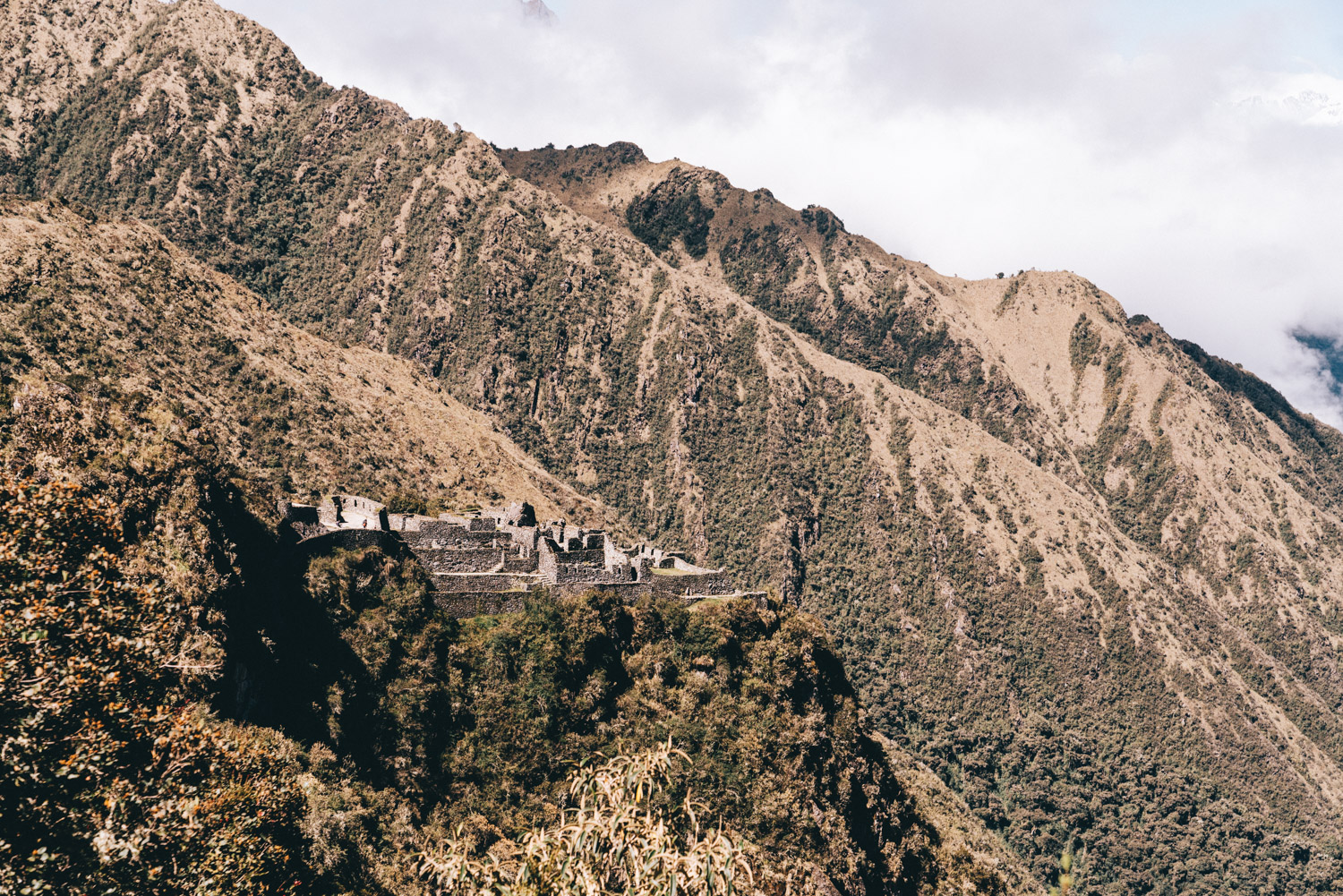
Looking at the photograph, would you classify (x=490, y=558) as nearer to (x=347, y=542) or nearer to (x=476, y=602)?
(x=476, y=602)

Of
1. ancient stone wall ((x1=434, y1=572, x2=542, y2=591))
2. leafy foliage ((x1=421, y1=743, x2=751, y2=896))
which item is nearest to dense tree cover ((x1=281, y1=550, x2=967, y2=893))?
ancient stone wall ((x1=434, y1=572, x2=542, y2=591))

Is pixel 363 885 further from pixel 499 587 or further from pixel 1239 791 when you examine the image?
pixel 1239 791

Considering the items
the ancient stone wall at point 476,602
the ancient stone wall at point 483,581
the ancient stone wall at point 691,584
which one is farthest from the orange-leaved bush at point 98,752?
the ancient stone wall at point 691,584

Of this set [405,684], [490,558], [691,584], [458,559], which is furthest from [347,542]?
[691,584]

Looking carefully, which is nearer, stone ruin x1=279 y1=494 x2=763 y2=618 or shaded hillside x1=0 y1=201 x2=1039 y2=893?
shaded hillside x1=0 y1=201 x2=1039 y2=893

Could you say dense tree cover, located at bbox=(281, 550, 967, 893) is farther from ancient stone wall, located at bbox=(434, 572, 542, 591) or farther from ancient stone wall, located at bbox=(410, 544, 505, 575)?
ancient stone wall, located at bbox=(410, 544, 505, 575)

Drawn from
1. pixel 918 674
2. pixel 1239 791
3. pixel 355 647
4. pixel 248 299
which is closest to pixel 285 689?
pixel 355 647

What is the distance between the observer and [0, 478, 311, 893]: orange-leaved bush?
61.1 ft

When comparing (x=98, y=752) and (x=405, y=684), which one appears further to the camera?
(x=405, y=684)

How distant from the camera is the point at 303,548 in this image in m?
47.8

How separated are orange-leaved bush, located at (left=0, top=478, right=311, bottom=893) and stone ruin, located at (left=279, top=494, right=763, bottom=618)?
24105 millimetres

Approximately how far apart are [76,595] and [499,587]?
30595 millimetres

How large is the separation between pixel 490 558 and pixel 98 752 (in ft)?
111

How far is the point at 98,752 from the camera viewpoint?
19.5 metres
